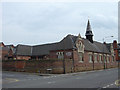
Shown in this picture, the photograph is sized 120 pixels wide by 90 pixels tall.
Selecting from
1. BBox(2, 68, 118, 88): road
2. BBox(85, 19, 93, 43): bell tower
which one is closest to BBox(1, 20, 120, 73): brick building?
BBox(85, 19, 93, 43): bell tower

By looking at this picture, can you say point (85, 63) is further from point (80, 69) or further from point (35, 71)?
point (35, 71)

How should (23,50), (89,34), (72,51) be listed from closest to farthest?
(72,51) < (89,34) < (23,50)

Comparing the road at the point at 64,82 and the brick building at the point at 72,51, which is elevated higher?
the brick building at the point at 72,51

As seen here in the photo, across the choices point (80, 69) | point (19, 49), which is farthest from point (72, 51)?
point (19, 49)

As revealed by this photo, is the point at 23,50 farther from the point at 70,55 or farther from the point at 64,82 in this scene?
the point at 64,82

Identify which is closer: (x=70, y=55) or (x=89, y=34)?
(x=70, y=55)

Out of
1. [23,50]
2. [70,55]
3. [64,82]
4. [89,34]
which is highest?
[89,34]

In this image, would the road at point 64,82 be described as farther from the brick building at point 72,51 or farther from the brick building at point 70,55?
the brick building at point 72,51

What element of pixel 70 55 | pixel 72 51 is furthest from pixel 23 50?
pixel 72 51

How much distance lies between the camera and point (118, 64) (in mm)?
69625

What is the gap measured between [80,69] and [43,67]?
10.2 meters

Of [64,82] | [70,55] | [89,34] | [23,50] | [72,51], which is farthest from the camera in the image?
[23,50]

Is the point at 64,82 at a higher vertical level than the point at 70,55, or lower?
lower

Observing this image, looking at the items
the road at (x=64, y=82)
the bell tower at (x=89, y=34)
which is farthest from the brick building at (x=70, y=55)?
the road at (x=64, y=82)
